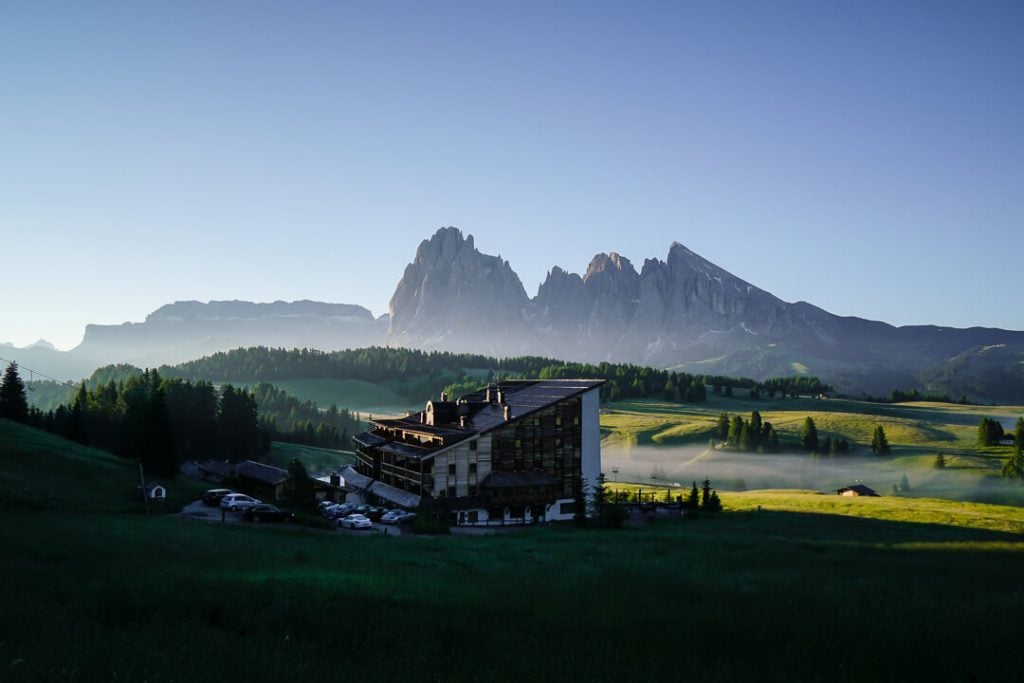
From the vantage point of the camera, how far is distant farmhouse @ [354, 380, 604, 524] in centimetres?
6875

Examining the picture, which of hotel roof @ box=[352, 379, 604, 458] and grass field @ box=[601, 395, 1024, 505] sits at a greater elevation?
hotel roof @ box=[352, 379, 604, 458]

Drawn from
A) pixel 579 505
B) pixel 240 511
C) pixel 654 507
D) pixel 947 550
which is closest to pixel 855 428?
pixel 654 507

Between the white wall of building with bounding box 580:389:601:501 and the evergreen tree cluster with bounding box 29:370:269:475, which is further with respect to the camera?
the evergreen tree cluster with bounding box 29:370:269:475

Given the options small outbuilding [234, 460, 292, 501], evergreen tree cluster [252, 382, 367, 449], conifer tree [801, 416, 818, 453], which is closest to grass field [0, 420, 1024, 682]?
small outbuilding [234, 460, 292, 501]

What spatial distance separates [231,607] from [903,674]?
1432 centimetres

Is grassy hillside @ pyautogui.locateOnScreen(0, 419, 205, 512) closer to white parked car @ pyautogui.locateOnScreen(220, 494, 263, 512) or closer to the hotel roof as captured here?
white parked car @ pyautogui.locateOnScreen(220, 494, 263, 512)

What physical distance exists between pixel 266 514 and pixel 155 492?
1011cm

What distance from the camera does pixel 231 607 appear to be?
15219 millimetres

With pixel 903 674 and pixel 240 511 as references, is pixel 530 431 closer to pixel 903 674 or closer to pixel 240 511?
pixel 240 511

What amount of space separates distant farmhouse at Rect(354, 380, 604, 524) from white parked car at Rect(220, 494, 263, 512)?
16.9 meters

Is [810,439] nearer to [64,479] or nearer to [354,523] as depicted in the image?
[354,523]

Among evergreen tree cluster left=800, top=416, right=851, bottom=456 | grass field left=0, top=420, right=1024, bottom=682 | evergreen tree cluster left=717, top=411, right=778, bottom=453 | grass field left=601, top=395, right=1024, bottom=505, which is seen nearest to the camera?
grass field left=0, top=420, right=1024, bottom=682

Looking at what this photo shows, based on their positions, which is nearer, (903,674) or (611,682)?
(611,682)

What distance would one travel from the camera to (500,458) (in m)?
71.9
